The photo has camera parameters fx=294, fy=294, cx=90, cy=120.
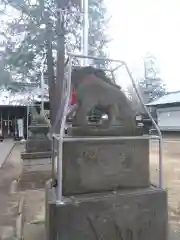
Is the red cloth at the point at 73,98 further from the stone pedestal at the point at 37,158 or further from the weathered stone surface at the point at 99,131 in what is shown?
the stone pedestal at the point at 37,158

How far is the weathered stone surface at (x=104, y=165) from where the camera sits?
2.38 meters

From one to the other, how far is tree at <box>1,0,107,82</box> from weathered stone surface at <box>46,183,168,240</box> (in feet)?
24.2

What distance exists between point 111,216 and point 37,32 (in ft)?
32.0

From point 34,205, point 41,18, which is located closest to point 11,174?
point 34,205

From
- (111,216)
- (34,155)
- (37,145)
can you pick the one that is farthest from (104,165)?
(37,145)

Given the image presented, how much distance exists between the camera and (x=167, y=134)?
21297mm

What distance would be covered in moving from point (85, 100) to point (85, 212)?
0.92 m

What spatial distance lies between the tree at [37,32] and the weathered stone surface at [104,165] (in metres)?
7.10

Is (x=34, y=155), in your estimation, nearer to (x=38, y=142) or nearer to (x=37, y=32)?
(x=38, y=142)

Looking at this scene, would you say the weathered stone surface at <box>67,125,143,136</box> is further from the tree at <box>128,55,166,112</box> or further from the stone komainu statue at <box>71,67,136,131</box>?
the tree at <box>128,55,166,112</box>

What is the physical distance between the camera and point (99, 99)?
259 centimetres

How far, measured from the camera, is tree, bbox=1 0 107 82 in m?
10.2

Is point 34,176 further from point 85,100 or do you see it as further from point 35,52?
point 35,52

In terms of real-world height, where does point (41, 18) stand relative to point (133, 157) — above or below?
above
